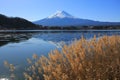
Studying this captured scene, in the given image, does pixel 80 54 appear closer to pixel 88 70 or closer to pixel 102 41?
pixel 88 70

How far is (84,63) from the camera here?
6.00 metres

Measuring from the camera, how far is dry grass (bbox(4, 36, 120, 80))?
560cm

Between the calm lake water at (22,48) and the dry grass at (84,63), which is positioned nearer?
the dry grass at (84,63)

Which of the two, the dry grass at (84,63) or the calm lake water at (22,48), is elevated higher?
the dry grass at (84,63)

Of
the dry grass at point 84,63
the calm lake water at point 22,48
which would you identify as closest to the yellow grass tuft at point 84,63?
the dry grass at point 84,63

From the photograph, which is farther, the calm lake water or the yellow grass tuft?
the calm lake water

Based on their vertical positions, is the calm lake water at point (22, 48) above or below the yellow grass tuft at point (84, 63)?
below

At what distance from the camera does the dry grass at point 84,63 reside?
5602 millimetres

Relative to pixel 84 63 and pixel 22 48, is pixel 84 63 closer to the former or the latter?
pixel 84 63

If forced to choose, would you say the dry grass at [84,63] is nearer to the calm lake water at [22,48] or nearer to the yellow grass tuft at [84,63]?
the yellow grass tuft at [84,63]

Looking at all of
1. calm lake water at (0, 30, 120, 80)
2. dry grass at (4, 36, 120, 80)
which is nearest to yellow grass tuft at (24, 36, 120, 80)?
dry grass at (4, 36, 120, 80)

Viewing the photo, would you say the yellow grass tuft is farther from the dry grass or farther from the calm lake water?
the calm lake water

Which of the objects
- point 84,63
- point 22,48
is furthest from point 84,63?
point 22,48

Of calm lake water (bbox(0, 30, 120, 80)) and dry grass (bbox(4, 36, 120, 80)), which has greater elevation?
dry grass (bbox(4, 36, 120, 80))
